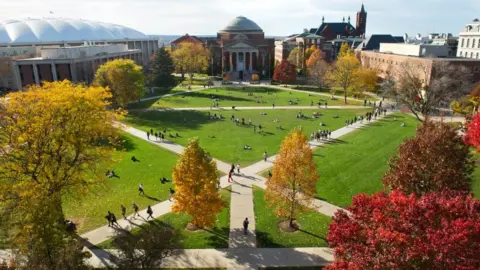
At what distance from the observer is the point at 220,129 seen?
44781 millimetres

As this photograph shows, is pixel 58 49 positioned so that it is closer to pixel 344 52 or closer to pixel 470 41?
pixel 344 52

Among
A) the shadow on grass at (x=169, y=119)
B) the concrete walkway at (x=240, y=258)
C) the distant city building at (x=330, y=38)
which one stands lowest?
the concrete walkway at (x=240, y=258)

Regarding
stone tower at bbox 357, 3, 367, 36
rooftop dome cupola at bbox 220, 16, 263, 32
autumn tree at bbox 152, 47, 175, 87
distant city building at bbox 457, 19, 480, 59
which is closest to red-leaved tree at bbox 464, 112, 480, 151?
autumn tree at bbox 152, 47, 175, 87

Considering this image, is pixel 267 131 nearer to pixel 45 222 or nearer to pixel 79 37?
pixel 45 222

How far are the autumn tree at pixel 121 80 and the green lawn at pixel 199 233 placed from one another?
34311 millimetres

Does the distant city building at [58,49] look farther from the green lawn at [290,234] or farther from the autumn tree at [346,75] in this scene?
the green lawn at [290,234]

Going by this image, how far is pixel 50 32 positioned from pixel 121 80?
237ft

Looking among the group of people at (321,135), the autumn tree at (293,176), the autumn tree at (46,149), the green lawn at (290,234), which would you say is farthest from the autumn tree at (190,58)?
the autumn tree at (293,176)

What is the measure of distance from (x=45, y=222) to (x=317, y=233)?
47.9ft

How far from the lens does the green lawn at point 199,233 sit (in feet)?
65.2

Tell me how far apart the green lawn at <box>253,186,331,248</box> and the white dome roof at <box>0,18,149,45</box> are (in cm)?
10359

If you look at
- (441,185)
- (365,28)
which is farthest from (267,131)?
(365,28)

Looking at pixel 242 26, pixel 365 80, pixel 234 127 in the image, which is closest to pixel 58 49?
pixel 234 127

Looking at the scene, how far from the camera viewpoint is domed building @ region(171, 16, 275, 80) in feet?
334
